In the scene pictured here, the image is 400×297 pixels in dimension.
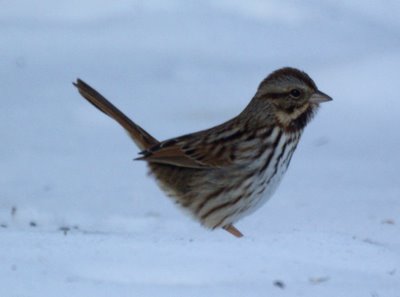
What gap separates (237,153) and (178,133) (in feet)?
7.87

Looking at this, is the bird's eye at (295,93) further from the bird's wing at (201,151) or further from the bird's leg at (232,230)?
the bird's leg at (232,230)

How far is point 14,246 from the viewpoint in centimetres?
702

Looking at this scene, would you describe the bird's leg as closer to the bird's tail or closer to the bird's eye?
the bird's tail

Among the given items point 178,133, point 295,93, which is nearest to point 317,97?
point 295,93

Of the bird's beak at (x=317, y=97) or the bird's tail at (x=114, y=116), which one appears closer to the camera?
the bird's beak at (x=317, y=97)

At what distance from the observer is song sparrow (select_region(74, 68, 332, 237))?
24.8ft

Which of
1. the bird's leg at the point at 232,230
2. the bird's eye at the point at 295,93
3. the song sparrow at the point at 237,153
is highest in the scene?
the bird's eye at the point at 295,93

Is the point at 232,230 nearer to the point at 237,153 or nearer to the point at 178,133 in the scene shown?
the point at 237,153

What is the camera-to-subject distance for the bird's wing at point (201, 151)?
25.2 ft

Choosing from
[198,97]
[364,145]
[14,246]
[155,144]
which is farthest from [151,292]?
[198,97]

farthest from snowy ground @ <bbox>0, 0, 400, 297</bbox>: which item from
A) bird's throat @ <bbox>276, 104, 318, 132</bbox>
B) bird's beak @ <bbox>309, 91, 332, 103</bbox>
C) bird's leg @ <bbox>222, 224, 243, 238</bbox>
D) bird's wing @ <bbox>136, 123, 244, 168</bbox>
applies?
bird's beak @ <bbox>309, 91, 332, 103</bbox>

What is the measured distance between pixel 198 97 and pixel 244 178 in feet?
10.8

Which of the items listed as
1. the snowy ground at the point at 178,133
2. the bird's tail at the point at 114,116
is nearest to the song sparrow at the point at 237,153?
the bird's tail at the point at 114,116

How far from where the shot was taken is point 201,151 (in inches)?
306
